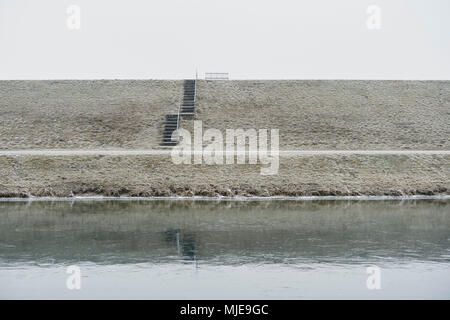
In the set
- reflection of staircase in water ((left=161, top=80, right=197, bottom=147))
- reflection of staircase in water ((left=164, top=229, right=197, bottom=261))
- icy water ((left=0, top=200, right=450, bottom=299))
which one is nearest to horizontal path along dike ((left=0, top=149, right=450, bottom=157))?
reflection of staircase in water ((left=161, top=80, right=197, bottom=147))

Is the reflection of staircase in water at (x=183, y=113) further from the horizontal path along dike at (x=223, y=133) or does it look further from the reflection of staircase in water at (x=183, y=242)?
the reflection of staircase in water at (x=183, y=242)

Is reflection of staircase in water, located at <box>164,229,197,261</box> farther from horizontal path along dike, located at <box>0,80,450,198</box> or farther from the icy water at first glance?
horizontal path along dike, located at <box>0,80,450,198</box>

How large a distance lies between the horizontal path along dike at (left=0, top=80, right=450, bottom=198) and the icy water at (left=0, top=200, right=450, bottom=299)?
10.7 feet

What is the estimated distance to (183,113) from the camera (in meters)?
46.2

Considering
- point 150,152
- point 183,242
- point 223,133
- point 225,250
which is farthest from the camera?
point 223,133

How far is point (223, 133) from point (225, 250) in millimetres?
→ 25506

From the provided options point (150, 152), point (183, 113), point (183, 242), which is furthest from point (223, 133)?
point (183, 242)

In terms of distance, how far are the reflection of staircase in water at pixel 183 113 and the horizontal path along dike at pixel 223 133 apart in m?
0.55

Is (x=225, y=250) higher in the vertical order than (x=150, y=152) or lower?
lower

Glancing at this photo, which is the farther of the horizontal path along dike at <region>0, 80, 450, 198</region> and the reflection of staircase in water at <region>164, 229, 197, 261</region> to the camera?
the horizontal path along dike at <region>0, 80, 450, 198</region>

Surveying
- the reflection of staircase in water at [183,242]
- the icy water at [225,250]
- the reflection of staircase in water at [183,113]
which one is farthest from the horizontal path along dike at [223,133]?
the reflection of staircase in water at [183,242]

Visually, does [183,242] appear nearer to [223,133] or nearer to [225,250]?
[225,250]

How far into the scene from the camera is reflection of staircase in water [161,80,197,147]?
40.2m

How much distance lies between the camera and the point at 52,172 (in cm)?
3120
